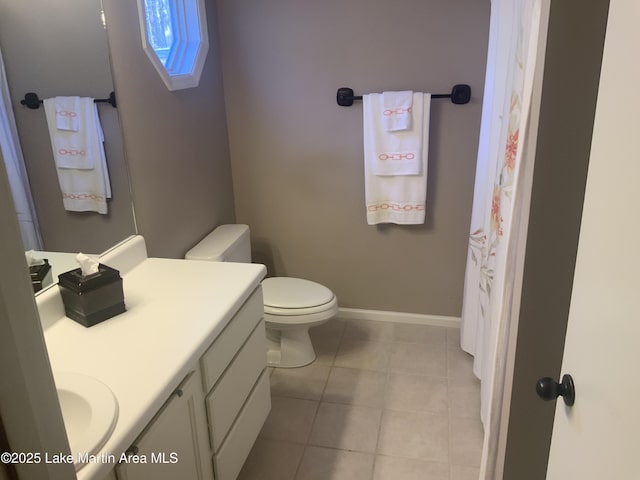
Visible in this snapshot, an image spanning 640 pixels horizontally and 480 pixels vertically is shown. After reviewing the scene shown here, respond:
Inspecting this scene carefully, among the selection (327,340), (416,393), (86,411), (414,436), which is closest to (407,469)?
(414,436)

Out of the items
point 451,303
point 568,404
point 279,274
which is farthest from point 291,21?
point 568,404

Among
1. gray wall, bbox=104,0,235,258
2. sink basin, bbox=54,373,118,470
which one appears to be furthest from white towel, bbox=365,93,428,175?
sink basin, bbox=54,373,118,470

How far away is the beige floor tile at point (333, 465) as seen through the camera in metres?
1.94

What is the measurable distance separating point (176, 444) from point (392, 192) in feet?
5.68

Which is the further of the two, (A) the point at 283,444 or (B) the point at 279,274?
(B) the point at 279,274

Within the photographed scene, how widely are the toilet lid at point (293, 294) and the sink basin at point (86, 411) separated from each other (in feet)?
4.22

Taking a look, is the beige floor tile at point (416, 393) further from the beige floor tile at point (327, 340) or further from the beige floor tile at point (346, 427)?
the beige floor tile at point (327, 340)

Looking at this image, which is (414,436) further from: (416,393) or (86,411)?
(86,411)

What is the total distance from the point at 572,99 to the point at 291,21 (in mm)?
1797

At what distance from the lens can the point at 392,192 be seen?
2654mm

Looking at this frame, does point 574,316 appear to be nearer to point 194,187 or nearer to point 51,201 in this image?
point 51,201

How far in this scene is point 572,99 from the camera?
3.67 ft

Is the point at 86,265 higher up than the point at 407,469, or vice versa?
the point at 86,265

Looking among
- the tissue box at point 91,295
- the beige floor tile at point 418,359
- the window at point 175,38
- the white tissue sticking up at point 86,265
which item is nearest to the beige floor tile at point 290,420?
the beige floor tile at point 418,359
